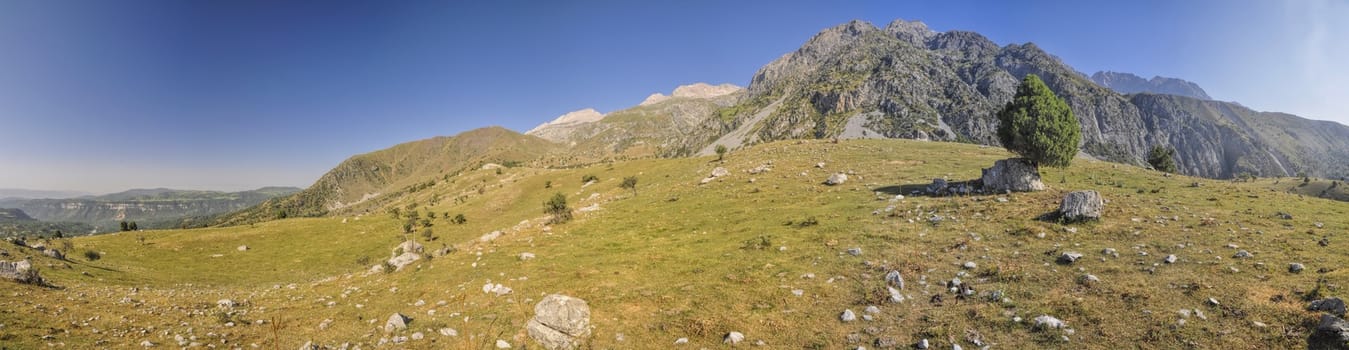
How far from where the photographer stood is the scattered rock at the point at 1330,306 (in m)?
9.41

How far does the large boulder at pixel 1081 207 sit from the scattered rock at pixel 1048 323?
11181 mm

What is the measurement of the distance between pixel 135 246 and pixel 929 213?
6654cm

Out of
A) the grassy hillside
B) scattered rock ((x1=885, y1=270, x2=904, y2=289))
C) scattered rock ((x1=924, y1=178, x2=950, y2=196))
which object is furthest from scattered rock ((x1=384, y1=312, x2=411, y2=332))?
scattered rock ((x1=924, y1=178, x2=950, y2=196))

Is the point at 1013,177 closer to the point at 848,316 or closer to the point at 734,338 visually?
the point at 848,316

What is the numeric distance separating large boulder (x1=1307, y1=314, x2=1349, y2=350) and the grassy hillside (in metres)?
0.29

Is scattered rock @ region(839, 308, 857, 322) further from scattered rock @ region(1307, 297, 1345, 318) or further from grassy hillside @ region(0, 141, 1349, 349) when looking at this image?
scattered rock @ region(1307, 297, 1345, 318)

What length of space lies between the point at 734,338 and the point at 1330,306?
42.2ft

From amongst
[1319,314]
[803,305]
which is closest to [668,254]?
[803,305]

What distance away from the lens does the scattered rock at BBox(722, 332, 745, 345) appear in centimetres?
1205

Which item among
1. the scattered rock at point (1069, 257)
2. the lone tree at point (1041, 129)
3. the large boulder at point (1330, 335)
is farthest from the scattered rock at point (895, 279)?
the lone tree at point (1041, 129)

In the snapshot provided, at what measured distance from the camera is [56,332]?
41.0ft

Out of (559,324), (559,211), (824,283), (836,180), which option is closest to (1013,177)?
(836,180)

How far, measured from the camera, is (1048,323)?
1080cm

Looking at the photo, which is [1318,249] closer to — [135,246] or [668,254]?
[668,254]
